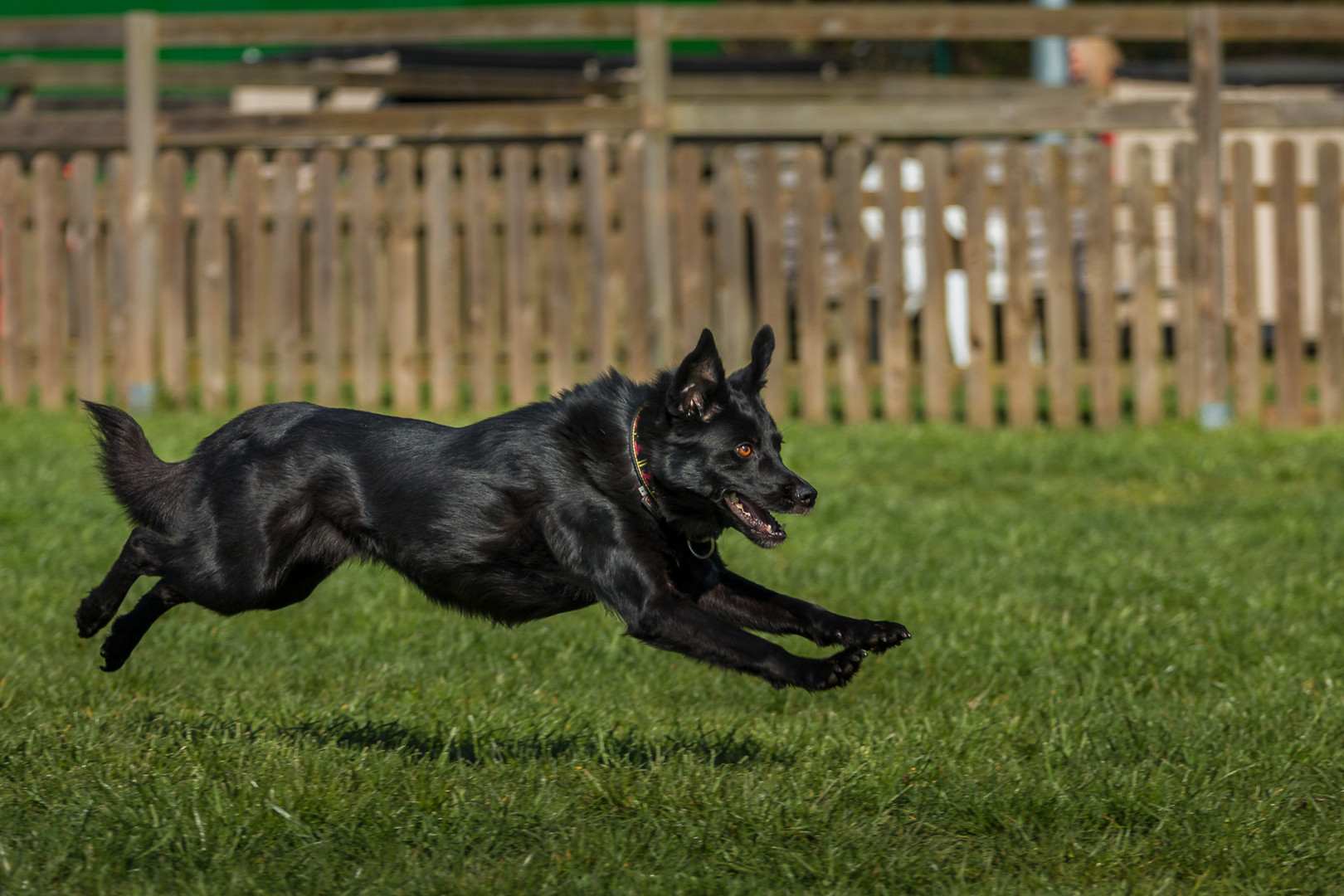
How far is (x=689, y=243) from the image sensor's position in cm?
880

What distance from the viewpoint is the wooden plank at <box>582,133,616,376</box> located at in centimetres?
888

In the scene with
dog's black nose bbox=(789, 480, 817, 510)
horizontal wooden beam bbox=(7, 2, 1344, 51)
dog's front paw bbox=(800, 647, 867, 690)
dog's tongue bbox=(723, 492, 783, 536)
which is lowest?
dog's front paw bbox=(800, 647, 867, 690)

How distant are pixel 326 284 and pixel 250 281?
458 mm

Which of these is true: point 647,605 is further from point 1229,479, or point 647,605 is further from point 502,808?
point 1229,479

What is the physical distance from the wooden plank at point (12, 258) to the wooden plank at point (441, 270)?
2.15 meters

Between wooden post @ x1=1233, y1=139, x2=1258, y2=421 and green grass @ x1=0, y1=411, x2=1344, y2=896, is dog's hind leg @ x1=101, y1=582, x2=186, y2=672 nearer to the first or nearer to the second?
green grass @ x1=0, y1=411, x2=1344, y2=896

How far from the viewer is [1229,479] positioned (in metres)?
7.84

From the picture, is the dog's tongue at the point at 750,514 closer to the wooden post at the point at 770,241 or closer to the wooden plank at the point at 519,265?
the wooden post at the point at 770,241

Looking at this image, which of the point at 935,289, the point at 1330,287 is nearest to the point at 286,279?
the point at 935,289

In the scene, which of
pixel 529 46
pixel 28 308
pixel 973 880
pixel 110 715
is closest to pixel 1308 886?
pixel 973 880

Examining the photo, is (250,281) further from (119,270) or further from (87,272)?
(87,272)

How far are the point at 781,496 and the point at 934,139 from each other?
1153 cm

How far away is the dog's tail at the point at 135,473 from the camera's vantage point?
13.7 ft

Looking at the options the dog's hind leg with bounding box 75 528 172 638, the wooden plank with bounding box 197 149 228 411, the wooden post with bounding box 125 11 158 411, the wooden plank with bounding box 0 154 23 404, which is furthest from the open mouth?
the wooden plank with bounding box 0 154 23 404
